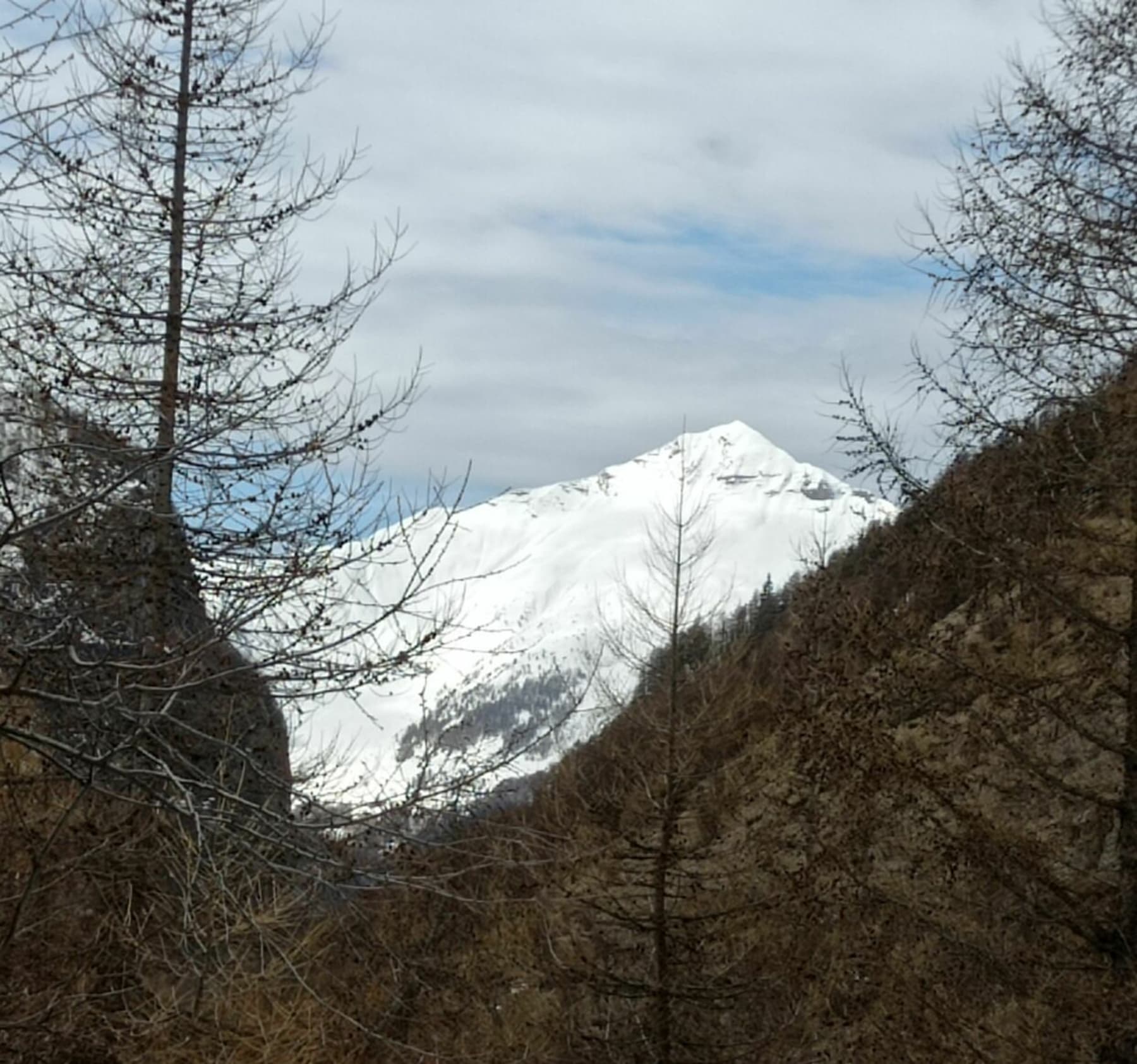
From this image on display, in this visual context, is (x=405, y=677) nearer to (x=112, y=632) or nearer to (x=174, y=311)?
(x=112, y=632)

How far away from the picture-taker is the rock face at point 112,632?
404cm

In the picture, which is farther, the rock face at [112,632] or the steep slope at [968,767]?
the steep slope at [968,767]

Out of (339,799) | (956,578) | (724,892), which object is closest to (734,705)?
(724,892)

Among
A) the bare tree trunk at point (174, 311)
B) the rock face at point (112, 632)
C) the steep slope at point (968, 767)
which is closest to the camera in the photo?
the rock face at point (112, 632)

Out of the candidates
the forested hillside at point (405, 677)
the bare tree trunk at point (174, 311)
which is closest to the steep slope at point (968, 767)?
the forested hillside at point (405, 677)

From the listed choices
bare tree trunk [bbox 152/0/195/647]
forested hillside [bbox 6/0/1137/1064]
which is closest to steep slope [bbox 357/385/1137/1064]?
forested hillside [bbox 6/0/1137/1064]

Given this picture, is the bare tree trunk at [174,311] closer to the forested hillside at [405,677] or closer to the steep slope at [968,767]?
the forested hillside at [405,677]

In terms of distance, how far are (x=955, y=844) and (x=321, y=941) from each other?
30.2ft

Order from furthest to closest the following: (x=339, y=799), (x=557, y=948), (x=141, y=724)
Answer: (x=557, y=948) → (x=339, y=799) → (x=141, y=724)

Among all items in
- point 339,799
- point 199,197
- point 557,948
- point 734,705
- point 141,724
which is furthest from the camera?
point 557,948

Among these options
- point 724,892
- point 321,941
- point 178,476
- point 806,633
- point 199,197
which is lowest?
point 724,892

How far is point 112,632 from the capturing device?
600 cm

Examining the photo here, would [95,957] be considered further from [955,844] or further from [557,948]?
[557,948]

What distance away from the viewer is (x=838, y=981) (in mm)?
11836
